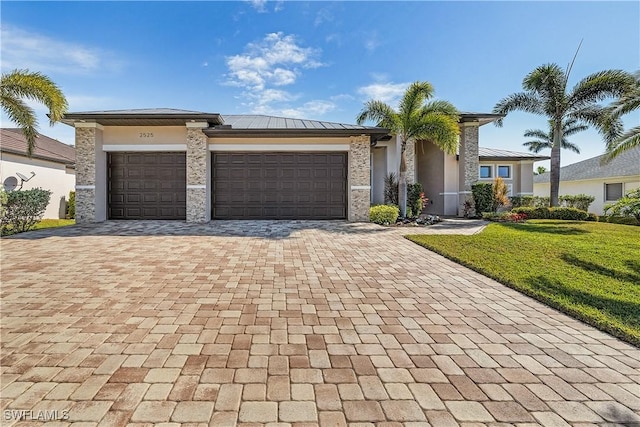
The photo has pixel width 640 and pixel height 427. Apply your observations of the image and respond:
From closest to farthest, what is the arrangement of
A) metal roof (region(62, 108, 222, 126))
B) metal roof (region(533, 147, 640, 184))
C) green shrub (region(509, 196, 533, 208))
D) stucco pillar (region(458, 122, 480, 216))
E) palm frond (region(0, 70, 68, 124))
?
palm frond (region(0, 70, 68, 124)) → metal roof (region(62, 108, 222, 126)) → stucco pillar (region(458, 122, 480, 216)) → green shrub (region(509, 196, 533, 208)) → metal roof (region(533, 147, 640, 184))

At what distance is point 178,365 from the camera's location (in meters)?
2.56

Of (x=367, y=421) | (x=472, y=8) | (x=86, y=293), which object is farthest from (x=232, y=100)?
(x=367, y=421)

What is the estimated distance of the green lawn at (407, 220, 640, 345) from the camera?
12.6 feet

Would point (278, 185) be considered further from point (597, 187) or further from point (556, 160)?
point (597, 187)

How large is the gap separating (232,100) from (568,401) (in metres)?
19.3

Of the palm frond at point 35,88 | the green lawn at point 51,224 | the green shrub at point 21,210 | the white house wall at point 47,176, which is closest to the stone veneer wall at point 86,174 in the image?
the green lawn at point 51,224

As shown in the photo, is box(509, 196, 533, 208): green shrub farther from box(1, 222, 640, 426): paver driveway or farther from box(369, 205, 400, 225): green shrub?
box(1, 222, 640, 426): paver driveway

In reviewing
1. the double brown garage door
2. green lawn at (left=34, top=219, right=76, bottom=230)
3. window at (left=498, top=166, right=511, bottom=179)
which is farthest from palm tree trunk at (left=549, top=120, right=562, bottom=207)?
green lawn at (left=34, top=219, right=76, bottom=230)

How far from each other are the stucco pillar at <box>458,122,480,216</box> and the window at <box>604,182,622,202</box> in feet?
45.6

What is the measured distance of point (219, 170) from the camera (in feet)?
44.3

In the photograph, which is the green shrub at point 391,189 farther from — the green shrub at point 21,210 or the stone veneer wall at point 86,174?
the green shrub at point 21,210

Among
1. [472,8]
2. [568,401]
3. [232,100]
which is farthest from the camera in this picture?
[232,100]

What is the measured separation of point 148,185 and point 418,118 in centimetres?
1276

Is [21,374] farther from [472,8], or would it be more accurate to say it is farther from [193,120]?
[472,8]
